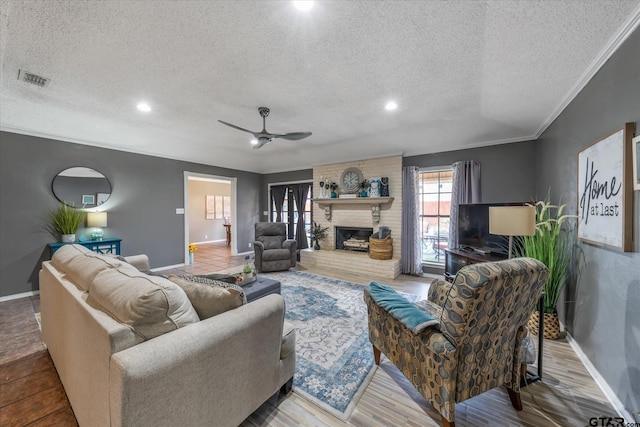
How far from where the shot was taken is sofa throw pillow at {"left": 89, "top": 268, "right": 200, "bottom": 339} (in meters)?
1.01

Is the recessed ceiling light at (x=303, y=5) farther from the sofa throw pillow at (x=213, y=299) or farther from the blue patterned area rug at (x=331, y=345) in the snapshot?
the blue patterned area rug at (x=331, y=345)

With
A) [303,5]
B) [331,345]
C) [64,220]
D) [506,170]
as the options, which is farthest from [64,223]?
[506,170]

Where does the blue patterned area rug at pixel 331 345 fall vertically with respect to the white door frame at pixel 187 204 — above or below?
below

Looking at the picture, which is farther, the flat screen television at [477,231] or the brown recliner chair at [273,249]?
the brown recliner chair at [273,249]

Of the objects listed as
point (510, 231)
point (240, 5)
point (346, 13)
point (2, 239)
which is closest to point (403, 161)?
point (510, 231)

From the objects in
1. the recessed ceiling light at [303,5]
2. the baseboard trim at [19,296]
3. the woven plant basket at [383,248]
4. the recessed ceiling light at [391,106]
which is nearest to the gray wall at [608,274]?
the recessed ceiling light at [391,106]

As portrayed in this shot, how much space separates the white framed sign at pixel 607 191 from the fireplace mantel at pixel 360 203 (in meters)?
2.82

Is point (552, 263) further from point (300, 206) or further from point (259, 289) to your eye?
point (300, 206)

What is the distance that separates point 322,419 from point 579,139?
3.18 m

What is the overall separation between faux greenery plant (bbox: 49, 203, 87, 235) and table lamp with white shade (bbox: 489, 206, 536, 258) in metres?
5.78

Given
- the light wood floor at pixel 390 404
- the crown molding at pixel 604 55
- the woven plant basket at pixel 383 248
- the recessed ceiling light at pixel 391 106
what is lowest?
the light wood floor at pixel 390 404

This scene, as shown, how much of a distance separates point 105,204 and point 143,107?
237 cm

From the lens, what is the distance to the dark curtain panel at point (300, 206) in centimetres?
640

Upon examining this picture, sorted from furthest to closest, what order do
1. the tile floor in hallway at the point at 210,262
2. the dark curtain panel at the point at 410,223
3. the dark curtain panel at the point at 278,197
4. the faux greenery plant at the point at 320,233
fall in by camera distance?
the dark curtain panel at the point at 278,197
the faux greenery plant at the point at 320,233
the tile floor in hallway at the point at 210,262
the dark curtain panel at the point at 410,223
